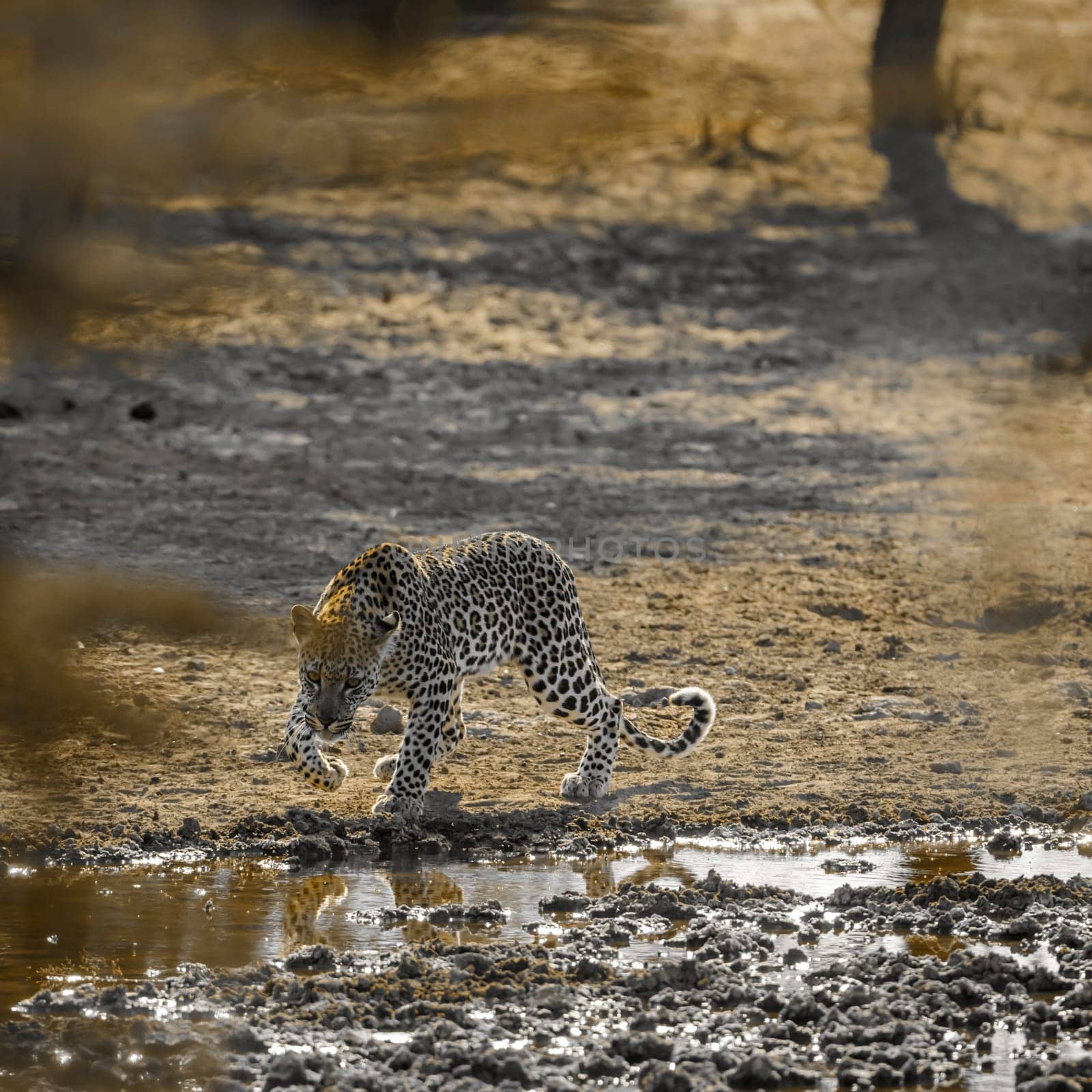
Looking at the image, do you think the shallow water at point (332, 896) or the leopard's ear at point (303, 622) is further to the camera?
the leopard's ear at point (303, 622)

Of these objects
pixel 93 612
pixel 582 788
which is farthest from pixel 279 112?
pixel 93 612

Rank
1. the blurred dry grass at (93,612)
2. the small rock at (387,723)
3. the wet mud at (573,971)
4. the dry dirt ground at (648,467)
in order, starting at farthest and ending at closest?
the blurred dry grass at (93,612)
the small rock at (387,723)
the wet mud at (573,971)
the dry dirt ground at (648,467)

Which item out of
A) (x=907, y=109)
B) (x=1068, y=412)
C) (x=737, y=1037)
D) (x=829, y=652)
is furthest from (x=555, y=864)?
(x=1068, y=412)

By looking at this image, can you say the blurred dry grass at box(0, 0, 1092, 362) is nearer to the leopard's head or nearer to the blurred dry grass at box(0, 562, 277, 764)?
the leopard's head

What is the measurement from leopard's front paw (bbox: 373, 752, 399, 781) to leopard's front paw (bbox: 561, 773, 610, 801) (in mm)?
875

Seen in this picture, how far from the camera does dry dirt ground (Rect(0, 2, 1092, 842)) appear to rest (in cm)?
305

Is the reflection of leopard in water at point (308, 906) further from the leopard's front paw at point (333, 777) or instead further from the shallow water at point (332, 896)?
the leopard's front paw at point (333, 777)

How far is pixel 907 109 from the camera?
5.52ft

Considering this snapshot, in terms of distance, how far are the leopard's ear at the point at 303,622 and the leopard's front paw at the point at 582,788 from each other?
1.72 m

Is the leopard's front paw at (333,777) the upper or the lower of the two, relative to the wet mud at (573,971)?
lower

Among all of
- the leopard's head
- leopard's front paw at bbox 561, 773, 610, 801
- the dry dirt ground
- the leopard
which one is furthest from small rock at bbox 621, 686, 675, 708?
the leopard's head

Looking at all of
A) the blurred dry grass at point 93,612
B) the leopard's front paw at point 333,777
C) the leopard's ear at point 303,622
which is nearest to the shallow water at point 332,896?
the leopard's front paw at point 333,777

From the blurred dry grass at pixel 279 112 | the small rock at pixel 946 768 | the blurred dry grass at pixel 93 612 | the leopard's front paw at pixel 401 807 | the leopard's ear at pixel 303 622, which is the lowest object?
the blurred dry grass at pixel 93 612

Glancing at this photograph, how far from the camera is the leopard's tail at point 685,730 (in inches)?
325
